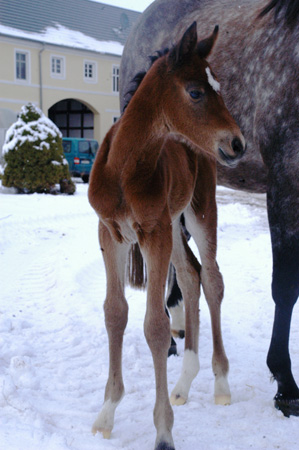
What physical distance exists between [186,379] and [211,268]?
685mm

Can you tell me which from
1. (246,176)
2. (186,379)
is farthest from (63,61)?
(186,379)

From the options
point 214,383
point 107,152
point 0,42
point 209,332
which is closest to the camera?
point 107,152

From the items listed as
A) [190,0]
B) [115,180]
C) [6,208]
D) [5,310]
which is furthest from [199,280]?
[6,208]

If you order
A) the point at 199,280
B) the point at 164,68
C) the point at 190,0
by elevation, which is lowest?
the point at 199,280

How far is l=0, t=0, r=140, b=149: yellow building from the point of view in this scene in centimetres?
2544

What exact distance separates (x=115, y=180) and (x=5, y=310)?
7.94ft

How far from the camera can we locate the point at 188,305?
305 cm

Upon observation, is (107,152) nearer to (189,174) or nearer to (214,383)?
(189,174)

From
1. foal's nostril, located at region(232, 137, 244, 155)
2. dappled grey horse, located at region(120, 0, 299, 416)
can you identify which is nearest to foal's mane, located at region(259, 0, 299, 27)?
dappled grey horse, located at region(120, 0, 299, 416)

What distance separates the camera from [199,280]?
10.2 feet

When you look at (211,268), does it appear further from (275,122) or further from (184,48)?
(184,48)

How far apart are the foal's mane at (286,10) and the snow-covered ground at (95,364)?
218 cm

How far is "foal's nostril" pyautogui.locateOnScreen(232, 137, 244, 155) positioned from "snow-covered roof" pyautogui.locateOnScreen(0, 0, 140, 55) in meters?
25.5

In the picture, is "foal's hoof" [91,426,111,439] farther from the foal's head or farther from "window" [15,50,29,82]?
"window" [15,50,29,82]
